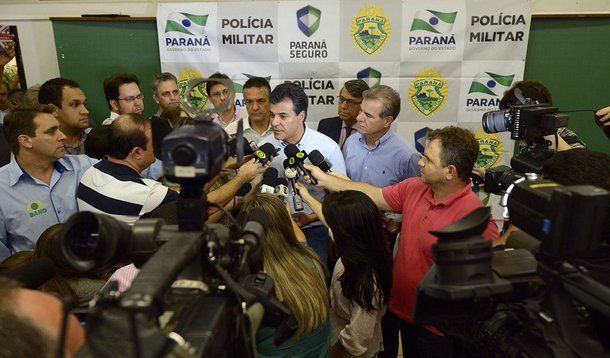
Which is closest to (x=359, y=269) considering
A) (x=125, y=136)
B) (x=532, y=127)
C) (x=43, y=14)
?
(x=532, y=127)

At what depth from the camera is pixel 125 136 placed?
6.49 feet

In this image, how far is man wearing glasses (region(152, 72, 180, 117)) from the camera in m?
3.51

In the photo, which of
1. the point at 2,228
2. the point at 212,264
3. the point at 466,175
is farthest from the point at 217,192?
the point at 212,264

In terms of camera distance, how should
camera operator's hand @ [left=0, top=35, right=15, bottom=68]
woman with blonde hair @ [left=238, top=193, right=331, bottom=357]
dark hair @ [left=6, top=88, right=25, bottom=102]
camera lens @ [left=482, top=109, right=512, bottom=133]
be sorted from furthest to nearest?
dark hair @ [left=6, top=88, right=25, bottom=102] < camera operator's hand @ [left=0, top=35, right=15, bottom=68] < camera lens @ [left=482, top=109, right=512, bottom=133] < woman with blonde hair @ [left=238, top=193, right=331, bottom=357]

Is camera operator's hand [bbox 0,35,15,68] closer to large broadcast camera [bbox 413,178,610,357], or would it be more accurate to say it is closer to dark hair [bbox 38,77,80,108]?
dark hair [bbox 38,77,80,108]

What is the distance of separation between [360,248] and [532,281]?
0.84 metres

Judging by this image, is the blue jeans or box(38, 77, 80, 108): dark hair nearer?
the blue jeans

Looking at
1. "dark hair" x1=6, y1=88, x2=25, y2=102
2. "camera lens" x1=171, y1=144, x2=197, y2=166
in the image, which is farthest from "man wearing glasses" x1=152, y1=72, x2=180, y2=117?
"camera lens" x1=171, y1=144, x2=197, y2=166

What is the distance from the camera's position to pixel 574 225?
2.54 feet

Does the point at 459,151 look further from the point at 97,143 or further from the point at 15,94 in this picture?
the point at 15,94

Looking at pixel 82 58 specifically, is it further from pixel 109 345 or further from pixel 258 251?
pixel 109 345

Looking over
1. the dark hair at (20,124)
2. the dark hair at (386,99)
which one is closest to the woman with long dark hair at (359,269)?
the dark hair at (386,99)

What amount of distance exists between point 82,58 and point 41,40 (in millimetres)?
496

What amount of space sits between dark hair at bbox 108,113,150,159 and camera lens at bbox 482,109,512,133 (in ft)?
5.25
